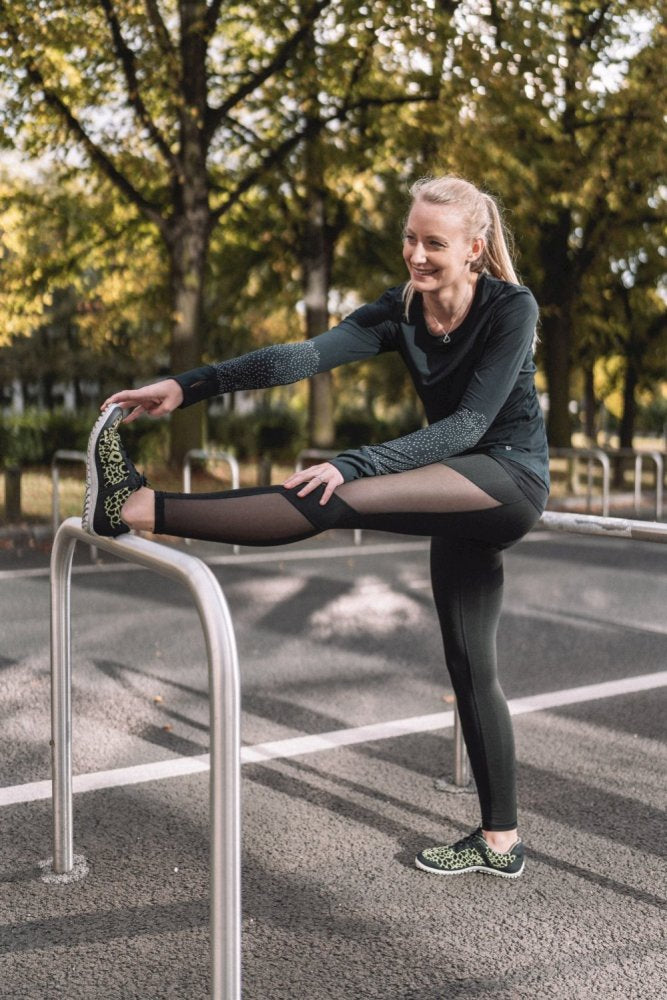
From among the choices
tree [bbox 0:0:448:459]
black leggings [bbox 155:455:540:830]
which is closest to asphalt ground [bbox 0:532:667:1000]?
black leggings [bbox 155:455:540:830]

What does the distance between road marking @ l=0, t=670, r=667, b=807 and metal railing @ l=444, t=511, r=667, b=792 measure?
698 millimetres

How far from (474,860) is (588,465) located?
1491 centimetres

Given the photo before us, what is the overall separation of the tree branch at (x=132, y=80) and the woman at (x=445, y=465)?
12.0 metres

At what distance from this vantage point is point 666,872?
11.6 feet

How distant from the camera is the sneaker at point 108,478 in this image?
2.78 metres

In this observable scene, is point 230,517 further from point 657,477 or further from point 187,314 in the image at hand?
point 657,477

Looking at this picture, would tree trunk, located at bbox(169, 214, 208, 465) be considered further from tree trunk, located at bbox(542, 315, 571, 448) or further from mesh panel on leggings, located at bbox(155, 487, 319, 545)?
mesh panel on leggings, located at bbox(155, 487, 319, 545)

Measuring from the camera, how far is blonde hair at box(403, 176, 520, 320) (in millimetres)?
3062

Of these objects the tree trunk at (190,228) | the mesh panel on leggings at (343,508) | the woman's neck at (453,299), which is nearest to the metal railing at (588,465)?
the tree trunk at (190,228)

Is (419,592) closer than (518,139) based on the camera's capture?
Yes

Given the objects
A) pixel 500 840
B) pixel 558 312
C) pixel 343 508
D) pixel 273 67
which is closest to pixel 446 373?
pixel 343 508

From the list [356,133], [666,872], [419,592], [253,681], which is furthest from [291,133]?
[666,872]

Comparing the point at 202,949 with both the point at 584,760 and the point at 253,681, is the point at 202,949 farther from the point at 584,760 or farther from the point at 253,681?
the point at 253,681

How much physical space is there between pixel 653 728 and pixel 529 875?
5.95 ft
